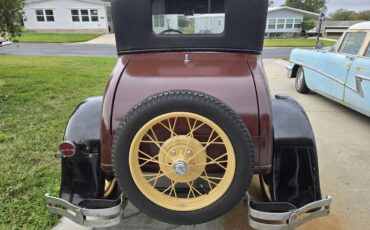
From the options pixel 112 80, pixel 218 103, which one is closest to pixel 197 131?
pixel 218 103

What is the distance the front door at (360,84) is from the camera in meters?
5.05

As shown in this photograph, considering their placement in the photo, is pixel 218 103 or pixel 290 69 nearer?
pixel 218 103

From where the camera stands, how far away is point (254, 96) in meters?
2.25

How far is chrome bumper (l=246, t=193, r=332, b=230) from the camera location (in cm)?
216

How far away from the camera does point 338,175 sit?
3805 millimetres

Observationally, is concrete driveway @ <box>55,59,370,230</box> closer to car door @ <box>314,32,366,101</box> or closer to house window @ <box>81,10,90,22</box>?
car door @ <box>314,32,366,101</box>

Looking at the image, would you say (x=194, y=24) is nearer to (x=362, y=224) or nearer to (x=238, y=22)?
(x=238, y=22)

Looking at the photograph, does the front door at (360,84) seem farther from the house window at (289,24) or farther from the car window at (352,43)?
the house window at (289,24)

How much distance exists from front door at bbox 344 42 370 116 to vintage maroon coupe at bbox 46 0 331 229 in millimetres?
2822

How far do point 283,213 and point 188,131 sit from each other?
849 millimetres

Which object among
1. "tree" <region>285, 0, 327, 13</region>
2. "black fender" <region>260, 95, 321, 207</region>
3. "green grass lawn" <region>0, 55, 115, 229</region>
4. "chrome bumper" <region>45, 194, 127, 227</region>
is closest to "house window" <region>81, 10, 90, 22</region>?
"green grass lawn" <region>0, 55, 115, 229</region>

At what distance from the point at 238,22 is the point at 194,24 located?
46 centimetres

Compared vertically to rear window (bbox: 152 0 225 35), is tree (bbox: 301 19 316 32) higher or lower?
lower


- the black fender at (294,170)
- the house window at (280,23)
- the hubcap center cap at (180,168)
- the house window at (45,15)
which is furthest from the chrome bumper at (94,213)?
the house window at (280,23)
